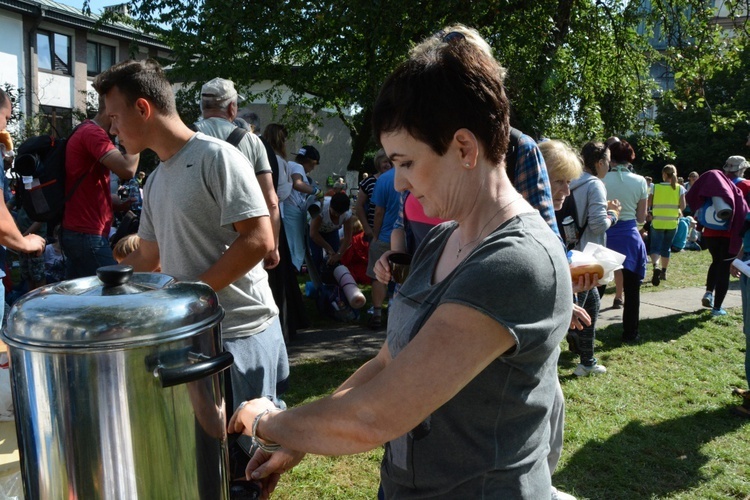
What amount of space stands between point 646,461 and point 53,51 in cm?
2629

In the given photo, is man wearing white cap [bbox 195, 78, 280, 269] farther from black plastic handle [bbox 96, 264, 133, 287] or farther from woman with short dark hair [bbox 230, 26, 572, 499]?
woman with short dark hair [bbox 230, 26, 572, 499]

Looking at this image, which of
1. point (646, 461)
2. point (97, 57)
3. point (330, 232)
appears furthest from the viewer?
point (97, 57)

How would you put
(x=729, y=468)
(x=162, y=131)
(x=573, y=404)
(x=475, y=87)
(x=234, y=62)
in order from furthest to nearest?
(x=234, y=62) → (x=573, y=404) → (x=729, y=468) → (x=162, y=131) → (x=475, y=87)

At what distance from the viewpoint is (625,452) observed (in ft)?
13.0

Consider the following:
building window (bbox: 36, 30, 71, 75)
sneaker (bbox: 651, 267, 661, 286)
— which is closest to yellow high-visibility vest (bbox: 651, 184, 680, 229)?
sneaker (bbox: 651, 267, 661, 286)

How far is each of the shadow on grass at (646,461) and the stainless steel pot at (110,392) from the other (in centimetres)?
278

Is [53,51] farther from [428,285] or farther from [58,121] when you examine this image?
[428,285]

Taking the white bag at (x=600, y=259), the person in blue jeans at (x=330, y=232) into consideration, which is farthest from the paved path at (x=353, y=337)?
the white bag at (x=600, y=259)

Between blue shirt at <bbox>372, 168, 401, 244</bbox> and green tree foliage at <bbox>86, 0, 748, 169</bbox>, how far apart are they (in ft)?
5.38

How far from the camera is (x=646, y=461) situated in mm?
3865

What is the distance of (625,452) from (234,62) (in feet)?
20.7

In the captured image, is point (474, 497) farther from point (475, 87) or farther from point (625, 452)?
point (625, 452)

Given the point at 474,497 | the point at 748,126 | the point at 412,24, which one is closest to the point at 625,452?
the point at 474,497

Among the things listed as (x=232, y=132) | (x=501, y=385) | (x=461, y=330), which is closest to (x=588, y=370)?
(x=232, y=132)
